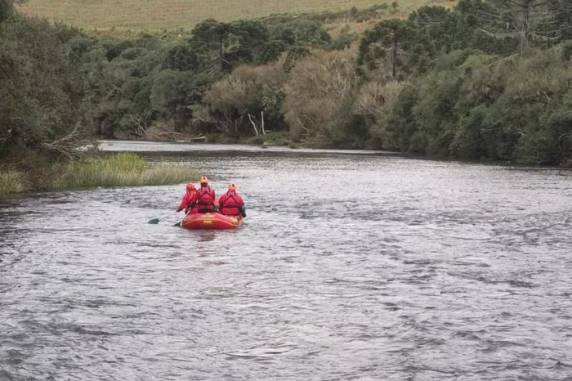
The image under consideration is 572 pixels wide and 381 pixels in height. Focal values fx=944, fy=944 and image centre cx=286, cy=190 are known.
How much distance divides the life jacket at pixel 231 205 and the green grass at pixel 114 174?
618 inches

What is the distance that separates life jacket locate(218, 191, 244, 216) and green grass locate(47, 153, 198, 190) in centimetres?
1571

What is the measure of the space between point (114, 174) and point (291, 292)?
29318mm

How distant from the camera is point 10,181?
4162 cm

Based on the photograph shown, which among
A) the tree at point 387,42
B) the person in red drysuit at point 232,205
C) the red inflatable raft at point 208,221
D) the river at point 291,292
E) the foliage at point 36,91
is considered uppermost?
the tree at point 387,42

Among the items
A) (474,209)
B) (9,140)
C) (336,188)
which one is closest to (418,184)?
(336,188)

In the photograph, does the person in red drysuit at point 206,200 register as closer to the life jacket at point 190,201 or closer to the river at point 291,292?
the life jacket at point 190,201

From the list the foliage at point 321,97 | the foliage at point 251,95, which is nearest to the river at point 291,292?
the foliage at point 321,97

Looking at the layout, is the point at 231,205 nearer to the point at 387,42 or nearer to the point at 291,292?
the point at 291,292

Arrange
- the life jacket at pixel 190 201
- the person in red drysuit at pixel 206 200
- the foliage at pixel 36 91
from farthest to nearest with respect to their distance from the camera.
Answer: the foliage at pixel 36 91 < the life jacket at pixel 190 201 < the person in red drysuit at pixel 206 200

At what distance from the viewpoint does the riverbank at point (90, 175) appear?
42472mm

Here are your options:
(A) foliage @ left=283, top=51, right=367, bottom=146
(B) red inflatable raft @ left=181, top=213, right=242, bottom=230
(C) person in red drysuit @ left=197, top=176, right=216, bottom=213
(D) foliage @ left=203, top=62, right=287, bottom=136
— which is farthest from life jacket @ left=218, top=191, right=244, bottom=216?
(D) foliage @ left=203, top=62, right=287, bottom=136

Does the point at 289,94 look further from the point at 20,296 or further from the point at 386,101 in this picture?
the point at 20,296

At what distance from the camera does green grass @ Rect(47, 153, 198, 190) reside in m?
46.4

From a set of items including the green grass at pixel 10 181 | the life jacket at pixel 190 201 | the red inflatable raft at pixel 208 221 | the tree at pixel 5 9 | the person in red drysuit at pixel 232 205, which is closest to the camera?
the red inflatable raft at pixel 208 221
